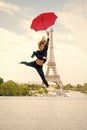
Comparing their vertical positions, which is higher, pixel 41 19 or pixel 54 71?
pixel 54 71

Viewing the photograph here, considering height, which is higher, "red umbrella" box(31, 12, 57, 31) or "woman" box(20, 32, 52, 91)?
"red umbrella" box(31, 12, 57, 31)

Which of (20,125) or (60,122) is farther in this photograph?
(60,122)

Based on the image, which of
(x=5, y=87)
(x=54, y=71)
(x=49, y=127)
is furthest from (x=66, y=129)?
(x=5, y=87)

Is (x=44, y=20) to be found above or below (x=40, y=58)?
above

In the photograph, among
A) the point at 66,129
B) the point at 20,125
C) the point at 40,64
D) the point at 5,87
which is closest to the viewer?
the point at 40,64

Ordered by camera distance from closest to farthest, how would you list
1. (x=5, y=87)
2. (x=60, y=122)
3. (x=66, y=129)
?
(x=66, y=129)
(x=60, y=122)
(x=5, y=87)

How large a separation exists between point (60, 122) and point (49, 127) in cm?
134

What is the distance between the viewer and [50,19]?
8664 millimetres

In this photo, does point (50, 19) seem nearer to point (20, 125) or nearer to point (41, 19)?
point (41, 19)

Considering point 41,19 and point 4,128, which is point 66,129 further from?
point 41,19

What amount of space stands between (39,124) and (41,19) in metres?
5.35

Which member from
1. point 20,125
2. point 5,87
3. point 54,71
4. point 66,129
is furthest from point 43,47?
point 5,87

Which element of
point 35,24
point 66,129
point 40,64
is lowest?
point 66,129

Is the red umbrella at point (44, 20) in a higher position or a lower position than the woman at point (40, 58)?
higher
